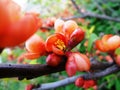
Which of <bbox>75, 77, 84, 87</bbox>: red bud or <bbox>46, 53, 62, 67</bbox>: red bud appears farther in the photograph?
<bbox>75, 77, 84, 87</bbox>: red bud

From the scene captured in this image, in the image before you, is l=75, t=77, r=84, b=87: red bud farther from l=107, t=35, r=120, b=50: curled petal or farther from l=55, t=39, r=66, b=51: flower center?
l=55, t=39, r=66, b=51: flower center

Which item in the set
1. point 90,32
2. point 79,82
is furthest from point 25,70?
point 90,32

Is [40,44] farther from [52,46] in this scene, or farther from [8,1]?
[8,1]

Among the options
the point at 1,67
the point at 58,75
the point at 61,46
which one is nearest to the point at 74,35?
Answer: the point at 61,46

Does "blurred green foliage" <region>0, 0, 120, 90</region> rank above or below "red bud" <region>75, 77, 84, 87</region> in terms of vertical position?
above

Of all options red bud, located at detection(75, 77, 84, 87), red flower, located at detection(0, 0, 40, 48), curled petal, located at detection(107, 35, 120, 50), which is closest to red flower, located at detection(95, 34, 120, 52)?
curled petal, located at detection(107, 35, 120, 50)
